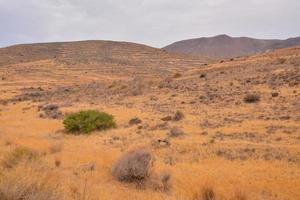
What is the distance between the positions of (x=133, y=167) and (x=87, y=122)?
9.14m

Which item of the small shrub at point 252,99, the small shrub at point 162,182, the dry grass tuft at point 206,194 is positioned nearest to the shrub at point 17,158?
the small shrub at point 162,182

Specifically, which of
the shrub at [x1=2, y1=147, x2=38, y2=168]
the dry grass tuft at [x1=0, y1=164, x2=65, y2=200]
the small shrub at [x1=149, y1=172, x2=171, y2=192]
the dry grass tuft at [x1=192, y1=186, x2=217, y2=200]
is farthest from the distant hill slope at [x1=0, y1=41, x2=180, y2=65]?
the dry grass tuft at [x1=0, y1=164, x2=65, y2=200]

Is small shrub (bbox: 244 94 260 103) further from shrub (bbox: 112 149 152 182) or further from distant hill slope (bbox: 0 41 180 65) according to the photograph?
distant hill slope (bbox: 0 41 180 65)

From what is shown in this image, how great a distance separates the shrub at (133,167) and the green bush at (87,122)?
329 inches

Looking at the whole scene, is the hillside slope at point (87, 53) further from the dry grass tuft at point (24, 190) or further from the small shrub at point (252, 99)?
the dry grass tuft at point (24, 190)

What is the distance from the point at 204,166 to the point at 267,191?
259 centimetres

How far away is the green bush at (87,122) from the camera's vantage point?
1828 centimetres

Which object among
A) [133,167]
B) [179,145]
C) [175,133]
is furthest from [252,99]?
[133,167]

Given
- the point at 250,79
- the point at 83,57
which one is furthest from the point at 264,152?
the point at 83,57

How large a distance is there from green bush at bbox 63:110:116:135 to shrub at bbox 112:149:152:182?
8367 millimetres

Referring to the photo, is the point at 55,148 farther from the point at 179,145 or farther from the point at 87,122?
the point at 87,122

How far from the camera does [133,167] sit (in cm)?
971

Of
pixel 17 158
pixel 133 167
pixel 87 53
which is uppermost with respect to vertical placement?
pixel 17 158

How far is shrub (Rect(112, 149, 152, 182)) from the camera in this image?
31.7ft
